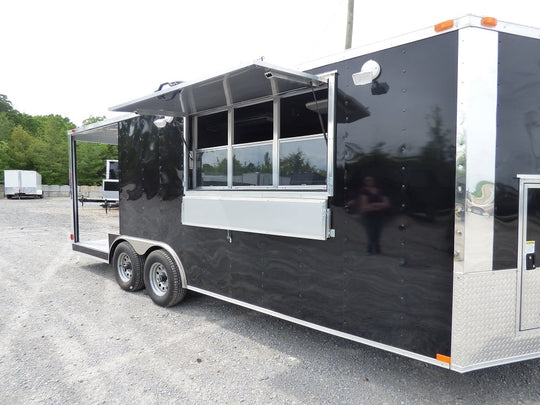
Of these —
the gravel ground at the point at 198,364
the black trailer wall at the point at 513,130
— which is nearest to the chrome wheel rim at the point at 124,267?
the gravel ground at the point at 198,364

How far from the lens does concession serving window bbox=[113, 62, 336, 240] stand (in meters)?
3.08

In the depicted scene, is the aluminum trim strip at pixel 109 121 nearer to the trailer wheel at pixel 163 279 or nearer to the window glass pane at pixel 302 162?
the trailer wheel at pixel 163 279

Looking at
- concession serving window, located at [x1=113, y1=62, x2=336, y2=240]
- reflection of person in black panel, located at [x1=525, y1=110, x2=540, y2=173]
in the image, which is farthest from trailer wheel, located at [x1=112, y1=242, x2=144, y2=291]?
reflection of person in black panel, located at [x1=525, y1=110, x2=540, y2=173]

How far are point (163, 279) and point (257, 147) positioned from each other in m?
2.38

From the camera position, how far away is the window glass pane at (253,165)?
12.0ft

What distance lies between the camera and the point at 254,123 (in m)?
3.74

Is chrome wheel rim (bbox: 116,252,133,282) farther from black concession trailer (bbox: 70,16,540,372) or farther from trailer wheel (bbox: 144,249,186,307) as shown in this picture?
black concession trailer (bbox: 70,16,540,372)

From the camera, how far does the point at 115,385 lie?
3.02 meters

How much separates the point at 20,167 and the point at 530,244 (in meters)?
48.7

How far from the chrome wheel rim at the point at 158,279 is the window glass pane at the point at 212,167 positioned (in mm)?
1356

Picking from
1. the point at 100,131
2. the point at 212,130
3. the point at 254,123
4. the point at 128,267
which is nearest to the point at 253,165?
the point at 254,123

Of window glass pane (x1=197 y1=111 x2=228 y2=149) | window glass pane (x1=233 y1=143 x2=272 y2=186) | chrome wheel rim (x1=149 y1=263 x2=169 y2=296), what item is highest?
window glass pane (x1=197 y1=111 x2=228 y2=149)

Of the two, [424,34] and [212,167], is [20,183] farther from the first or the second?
[424,34]

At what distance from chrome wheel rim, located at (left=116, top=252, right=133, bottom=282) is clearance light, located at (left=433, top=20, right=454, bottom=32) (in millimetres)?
4885
